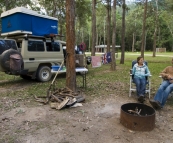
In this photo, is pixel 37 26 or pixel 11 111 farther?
pixel 37 26

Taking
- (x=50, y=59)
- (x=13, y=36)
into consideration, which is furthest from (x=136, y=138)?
(x=13, y=36)

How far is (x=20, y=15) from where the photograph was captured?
6551 millimetres

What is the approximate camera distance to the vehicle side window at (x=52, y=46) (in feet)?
24.9

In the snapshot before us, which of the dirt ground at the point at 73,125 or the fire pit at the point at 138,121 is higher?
the fire pit at the point at 138,121

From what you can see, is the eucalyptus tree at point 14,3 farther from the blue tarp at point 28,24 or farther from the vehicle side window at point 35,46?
the vehicle side window at point 35,46

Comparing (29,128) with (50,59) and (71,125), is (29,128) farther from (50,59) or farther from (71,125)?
(50,59)

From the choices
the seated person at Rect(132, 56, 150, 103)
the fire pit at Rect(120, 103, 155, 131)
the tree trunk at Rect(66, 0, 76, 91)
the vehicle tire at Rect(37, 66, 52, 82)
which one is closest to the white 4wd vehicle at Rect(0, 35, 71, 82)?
the vehicle tire at Rect(37, 66, 52, 82)

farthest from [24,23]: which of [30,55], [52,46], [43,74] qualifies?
[43,74]

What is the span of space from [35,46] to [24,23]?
937mm

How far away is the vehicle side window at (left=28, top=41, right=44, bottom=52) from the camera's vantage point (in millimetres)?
6797

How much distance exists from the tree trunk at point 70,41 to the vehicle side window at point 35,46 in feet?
8.20

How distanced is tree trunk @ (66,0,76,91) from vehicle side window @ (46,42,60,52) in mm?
2915

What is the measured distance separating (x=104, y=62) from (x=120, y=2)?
4894 mm

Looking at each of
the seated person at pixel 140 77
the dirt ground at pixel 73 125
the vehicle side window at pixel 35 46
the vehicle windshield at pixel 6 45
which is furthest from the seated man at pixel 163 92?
the vehicle windshield at pixel 6 45
